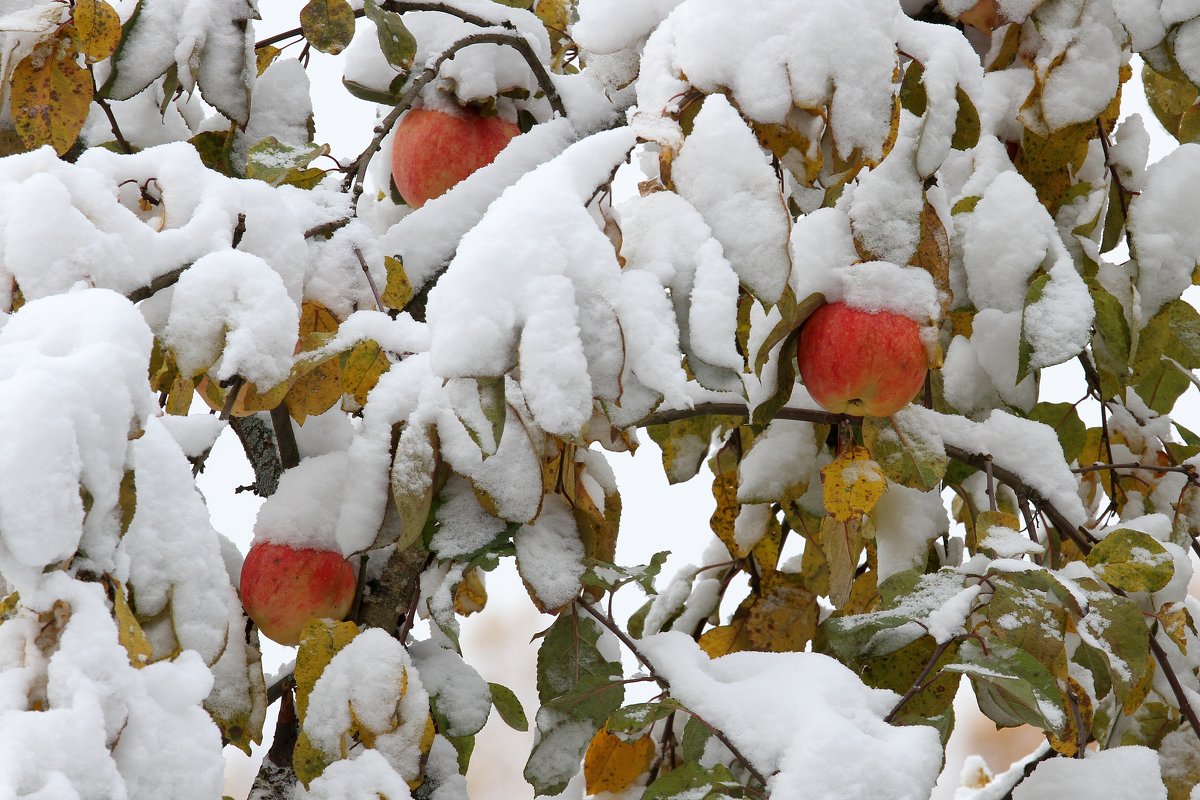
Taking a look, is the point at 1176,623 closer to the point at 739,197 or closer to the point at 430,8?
the point at 739,197

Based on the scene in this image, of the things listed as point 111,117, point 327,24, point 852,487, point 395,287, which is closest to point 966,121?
point 852,487

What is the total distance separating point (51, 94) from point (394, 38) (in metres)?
0.28

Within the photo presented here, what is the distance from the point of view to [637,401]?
0.62 m

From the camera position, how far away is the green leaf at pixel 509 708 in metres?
0.97

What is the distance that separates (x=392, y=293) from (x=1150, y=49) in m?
0.65

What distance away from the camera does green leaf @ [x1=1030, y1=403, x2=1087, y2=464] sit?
1241 mm

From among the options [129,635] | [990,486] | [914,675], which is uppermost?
[129,635]

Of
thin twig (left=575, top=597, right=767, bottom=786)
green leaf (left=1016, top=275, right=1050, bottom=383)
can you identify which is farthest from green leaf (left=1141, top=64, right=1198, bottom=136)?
thin twig (left=575, top=597, right=767, bottom=786)

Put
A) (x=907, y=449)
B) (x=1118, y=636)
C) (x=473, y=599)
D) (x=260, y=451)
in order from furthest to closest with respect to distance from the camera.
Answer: (x=473, y=599), (x=260, y=451), (x=907, y=449), (x=1118, y=636)

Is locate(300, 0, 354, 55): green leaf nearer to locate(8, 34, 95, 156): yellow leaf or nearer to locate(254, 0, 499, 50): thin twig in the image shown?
locate(254, 0, 499, 50): thin twig

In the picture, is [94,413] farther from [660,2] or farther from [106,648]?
[660,2]

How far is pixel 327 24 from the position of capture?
1.00 meters

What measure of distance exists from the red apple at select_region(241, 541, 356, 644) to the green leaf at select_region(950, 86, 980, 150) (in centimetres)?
54

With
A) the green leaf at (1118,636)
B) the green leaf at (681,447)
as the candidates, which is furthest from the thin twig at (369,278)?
the green leaf at (1118,636)
